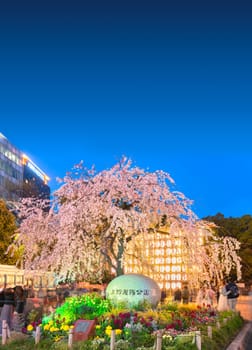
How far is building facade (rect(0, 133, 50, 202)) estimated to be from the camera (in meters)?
75.8

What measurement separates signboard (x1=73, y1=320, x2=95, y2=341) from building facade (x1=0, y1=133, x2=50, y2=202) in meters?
56.1

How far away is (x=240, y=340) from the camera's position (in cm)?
1529

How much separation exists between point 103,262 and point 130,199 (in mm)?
3634

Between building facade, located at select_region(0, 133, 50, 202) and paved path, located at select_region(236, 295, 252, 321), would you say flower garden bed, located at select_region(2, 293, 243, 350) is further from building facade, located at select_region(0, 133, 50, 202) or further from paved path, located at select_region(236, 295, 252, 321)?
building facade, located at select_region(0, 133, 50, 202)

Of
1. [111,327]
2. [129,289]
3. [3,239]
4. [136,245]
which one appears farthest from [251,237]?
[111,327]

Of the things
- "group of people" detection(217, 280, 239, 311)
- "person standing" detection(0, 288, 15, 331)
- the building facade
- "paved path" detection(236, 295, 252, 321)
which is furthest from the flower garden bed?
the building facade

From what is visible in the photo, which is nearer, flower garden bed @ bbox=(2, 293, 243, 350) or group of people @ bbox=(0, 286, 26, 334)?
flower garden bed @ bbox=(2, 293, 243, 350)

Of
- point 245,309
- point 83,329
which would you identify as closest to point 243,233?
point 245,309

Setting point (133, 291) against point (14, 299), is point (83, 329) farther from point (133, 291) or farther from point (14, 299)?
point (14, 299)

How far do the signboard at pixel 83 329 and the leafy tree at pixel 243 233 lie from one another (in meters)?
44.5

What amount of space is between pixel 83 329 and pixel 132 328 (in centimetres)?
127

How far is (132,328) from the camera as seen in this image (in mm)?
12547

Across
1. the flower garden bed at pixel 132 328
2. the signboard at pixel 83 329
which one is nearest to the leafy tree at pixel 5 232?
the flower garden bed at pixel 132 328

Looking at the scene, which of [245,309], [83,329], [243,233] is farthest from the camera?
[243,233]
